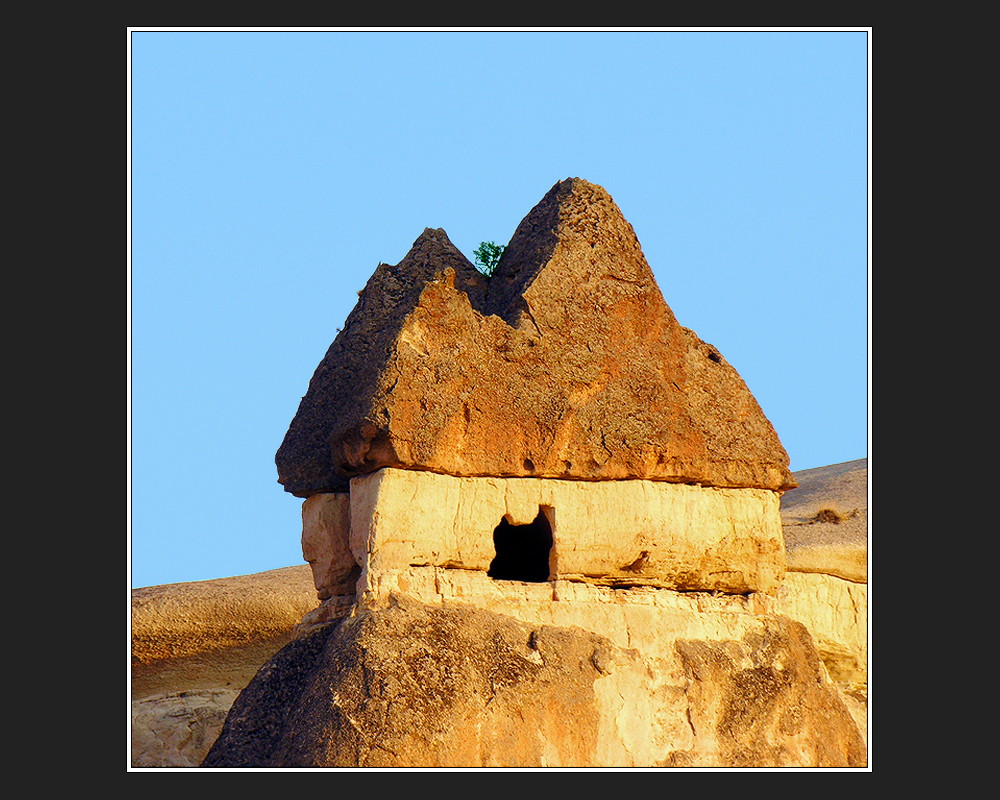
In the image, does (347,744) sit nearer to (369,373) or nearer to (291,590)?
(369,373)

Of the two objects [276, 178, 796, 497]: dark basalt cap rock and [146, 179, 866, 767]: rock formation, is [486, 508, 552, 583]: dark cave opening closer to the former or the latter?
[146, 179, 866, 767]: rock formation

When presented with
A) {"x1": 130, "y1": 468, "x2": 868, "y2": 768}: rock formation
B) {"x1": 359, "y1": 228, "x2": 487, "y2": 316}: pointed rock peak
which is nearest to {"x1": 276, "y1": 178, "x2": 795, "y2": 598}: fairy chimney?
{"x1": 359, "y1": 228, "x2": 487, "y2": 316}: pointed rock peak

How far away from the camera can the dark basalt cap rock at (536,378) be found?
1488 cm

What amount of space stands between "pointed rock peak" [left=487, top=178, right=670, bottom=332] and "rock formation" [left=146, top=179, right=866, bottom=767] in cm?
3

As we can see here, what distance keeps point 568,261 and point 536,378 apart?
147cm

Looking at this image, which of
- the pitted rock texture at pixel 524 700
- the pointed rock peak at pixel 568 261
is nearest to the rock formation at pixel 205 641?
the pitted rock texture at pixel 524 700

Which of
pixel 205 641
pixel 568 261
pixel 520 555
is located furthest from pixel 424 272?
pixel 205 641

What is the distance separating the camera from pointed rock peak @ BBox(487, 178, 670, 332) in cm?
1577

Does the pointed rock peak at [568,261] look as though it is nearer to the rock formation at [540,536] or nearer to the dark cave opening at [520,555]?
the rock formation at [540,536]

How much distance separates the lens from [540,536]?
1666 cm

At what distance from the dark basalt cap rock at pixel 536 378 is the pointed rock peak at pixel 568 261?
16 millimetres

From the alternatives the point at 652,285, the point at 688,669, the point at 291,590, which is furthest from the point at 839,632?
the point at 291,590

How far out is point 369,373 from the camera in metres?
15.4

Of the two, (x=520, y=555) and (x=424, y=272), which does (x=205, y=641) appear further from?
(x=424, y=272)
